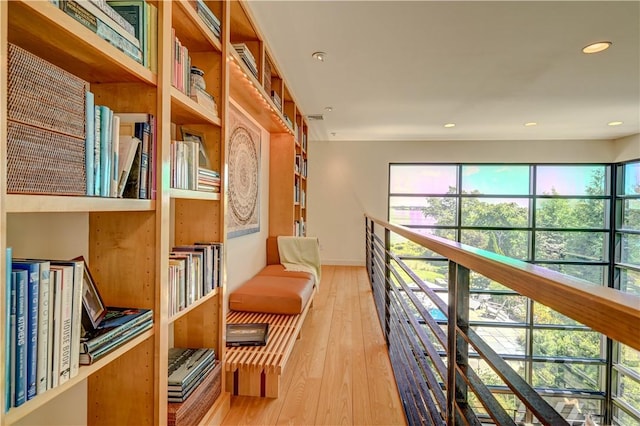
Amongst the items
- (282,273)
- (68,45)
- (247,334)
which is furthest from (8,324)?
(282,273)

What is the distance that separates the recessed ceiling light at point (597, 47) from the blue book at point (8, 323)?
3596 mm

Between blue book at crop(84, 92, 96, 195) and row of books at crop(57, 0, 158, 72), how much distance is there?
0.21 meters

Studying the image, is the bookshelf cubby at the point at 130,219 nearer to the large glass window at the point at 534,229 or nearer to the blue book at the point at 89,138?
the blue book at the point at 89,138

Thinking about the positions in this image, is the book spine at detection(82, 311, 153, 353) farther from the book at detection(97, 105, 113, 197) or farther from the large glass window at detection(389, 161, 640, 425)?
the large glass window at detection(389, 161, 640, 425)

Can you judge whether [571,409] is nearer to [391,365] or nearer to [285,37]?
[391,365]

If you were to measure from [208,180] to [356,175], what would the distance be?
4753 millimetres

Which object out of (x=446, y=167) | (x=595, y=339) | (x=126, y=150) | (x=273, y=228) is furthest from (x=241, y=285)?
(x=595, y=339)

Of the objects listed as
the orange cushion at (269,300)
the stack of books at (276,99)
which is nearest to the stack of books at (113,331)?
the orange cushion at (269,300)

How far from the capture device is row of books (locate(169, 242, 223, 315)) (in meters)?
1.29

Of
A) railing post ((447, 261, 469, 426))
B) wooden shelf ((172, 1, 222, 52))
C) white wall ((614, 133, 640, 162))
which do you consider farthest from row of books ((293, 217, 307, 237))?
white wall ((614, 133, 640, 162))

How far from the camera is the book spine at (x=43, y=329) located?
71 cm

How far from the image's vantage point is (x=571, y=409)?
5.47m

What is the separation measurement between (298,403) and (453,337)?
122 cm

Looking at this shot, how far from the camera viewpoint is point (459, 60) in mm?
2695
